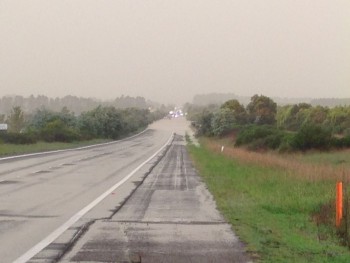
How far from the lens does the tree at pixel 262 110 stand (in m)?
123

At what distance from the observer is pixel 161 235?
1270 cm

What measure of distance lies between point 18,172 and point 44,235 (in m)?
20.3

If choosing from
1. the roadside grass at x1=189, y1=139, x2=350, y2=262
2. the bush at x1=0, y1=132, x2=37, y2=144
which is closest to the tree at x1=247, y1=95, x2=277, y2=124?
the bush at x1=0, y1=132, x2=37, y2=144

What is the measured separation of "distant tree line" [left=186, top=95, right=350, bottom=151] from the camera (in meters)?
54.7

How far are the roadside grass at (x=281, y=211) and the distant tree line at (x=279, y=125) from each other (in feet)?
75.4

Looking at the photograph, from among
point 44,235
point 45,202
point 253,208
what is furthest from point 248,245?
point 45,202

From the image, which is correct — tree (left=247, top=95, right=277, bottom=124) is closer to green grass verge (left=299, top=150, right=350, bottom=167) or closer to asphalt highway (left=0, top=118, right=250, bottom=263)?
green grass verge (left=299, top=150, right=350, bottom=167)

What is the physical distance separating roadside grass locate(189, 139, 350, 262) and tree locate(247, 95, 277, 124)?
91514 mm

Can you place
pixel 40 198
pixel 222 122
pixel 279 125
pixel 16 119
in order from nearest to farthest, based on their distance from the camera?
pixel 40 198, pixel 222 122, pixel 279 125, pixel 16 119

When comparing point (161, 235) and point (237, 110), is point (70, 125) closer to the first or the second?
point (237, 110)

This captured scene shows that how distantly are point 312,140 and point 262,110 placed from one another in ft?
234

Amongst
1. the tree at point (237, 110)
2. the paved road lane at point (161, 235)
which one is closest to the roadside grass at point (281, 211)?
the paved road lane at point (161, 235)

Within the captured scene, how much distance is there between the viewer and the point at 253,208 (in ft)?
57.9

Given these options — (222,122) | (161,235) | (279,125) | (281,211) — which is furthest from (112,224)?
(279,125)
